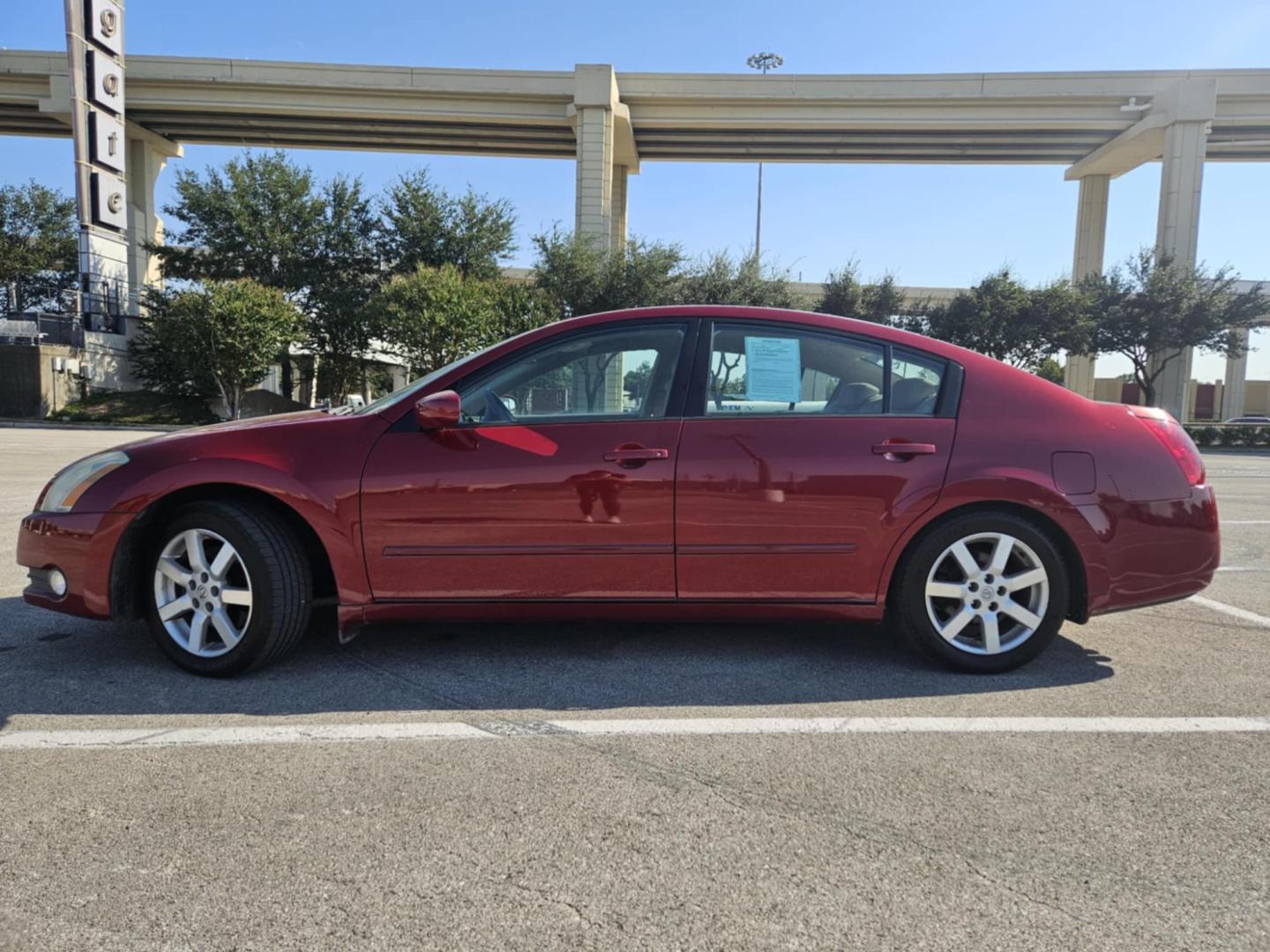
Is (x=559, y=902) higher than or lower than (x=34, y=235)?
lower

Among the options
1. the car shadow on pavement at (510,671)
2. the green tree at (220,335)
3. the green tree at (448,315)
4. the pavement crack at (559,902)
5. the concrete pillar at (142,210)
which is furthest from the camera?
the concrete pillar at (142,210)

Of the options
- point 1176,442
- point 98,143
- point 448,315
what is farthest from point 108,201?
point 1176,442

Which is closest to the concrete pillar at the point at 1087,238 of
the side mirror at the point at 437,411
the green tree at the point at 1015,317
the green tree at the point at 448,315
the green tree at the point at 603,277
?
the green tree at the point at 1015,317

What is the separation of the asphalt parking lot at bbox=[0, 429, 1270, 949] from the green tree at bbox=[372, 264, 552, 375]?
25.4m

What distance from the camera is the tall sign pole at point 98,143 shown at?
87.7ft

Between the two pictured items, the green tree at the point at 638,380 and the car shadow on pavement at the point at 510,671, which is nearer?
the car shadow on pavement at the point at 510,671

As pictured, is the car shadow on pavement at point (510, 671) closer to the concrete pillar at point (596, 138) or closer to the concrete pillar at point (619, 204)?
the concrete pillar at point (596, 138)

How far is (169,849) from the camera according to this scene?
2.14 meters

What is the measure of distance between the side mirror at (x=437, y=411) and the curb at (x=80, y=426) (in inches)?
1013

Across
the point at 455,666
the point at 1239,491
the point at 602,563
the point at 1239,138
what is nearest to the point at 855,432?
the point at 602,563

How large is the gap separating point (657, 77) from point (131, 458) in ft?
111

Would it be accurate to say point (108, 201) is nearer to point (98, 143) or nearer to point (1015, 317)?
point (98, 143)

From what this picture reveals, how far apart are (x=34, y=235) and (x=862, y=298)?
45560 mm

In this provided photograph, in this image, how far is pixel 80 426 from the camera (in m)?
26.8
